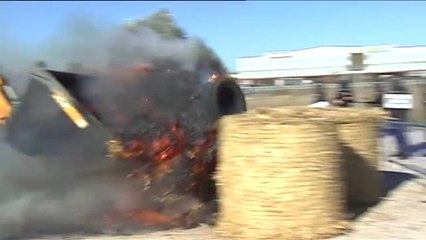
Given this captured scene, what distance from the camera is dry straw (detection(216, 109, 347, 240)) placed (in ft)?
20.3

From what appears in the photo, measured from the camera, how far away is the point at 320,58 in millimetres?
17953

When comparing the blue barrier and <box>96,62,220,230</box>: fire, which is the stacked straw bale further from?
the blue barrier

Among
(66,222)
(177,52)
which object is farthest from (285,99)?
(66,222)

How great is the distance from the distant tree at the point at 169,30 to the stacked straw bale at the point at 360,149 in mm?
1411

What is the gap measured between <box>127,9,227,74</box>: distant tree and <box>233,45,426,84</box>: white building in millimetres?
3042

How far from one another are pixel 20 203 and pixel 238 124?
258cm

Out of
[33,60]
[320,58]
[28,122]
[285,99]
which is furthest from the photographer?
[320,58]

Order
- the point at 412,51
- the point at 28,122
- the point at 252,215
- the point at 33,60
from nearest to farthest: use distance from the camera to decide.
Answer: the point at 252,215 → the point at 28,122 → the point at 33,60 → the point at 412,51

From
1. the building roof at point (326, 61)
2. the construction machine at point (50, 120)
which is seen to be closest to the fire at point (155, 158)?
the construction machine at point (50, 120)

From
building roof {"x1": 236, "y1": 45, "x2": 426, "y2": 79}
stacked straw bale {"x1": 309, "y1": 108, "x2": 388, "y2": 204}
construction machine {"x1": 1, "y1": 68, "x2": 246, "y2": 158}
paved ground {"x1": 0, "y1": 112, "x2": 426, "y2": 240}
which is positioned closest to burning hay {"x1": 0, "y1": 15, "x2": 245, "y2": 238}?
construction machine {"x1": 1, "y1": 68, "x2": 246, "y2": 158}

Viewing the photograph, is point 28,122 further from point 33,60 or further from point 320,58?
point 320,58

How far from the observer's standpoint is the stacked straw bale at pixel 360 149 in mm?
8023

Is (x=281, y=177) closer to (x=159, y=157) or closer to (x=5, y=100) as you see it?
(x=159, y=157)

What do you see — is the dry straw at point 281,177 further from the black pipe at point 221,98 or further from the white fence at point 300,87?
the white fence at point 300,87
